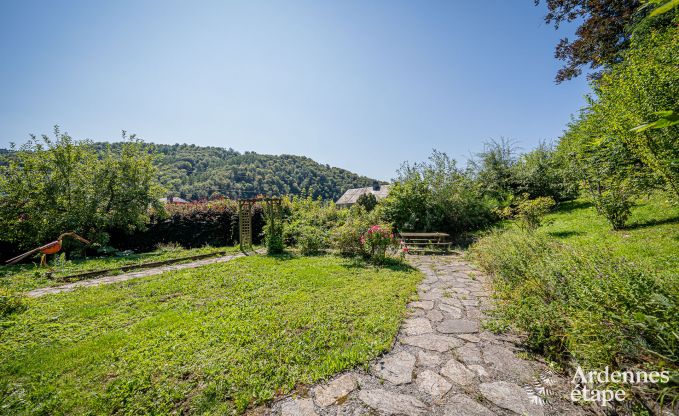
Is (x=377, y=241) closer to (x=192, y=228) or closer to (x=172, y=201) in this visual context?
(x=192, y=228)

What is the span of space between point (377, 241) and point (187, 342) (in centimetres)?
518

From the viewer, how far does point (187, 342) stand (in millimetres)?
3439

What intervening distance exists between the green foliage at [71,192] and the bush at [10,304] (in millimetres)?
6726

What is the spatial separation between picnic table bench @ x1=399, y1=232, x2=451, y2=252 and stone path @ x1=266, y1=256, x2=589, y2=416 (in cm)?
614

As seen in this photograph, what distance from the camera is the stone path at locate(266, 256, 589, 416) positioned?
2.34 meters

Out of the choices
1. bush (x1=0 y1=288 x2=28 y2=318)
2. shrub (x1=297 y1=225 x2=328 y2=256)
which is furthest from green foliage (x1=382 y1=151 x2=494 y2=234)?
→ bush (x1=0 y1=288 x2=28 y2=318)

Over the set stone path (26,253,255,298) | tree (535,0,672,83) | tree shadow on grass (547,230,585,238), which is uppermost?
tree (535,0,672,83)

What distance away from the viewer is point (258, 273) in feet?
22.4

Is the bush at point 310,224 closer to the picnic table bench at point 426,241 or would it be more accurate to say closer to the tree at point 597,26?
the picnic table bench at point 426,241

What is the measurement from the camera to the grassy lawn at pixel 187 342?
2.56 m

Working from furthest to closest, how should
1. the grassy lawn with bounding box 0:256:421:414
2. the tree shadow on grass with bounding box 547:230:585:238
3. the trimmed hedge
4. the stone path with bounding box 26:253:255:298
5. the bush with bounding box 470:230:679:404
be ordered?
the trimmed hedge, the tree shadow on grass with bounding box 547:230:585:238, the stone path with bounding box 26:253:255:298, the grassy lawn with bounding box 0:256:421:414, the bush with bounding box 470:230:679:404

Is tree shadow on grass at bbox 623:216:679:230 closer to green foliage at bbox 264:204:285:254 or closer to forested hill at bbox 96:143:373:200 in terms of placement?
green foliage at bbox 264:204:285:254

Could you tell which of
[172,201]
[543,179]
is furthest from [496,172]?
[172,201]

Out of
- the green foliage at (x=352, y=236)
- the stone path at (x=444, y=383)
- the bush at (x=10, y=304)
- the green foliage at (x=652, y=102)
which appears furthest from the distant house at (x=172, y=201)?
the green foliage at (x=652, y=102)
